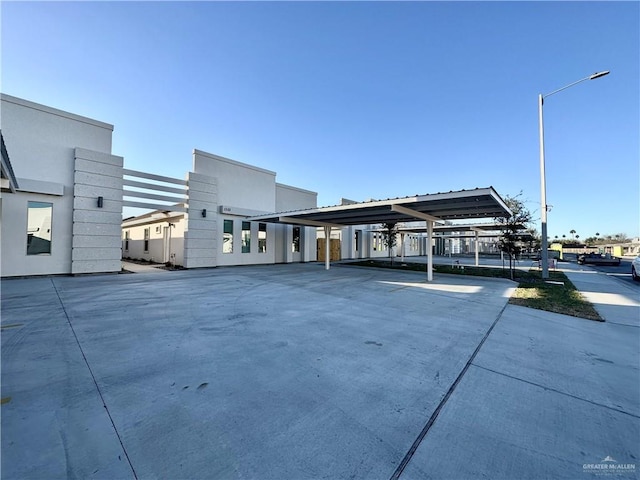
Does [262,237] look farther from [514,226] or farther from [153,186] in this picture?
[514,226]

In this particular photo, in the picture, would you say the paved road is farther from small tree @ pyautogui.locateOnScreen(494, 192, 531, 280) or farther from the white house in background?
the white house in background

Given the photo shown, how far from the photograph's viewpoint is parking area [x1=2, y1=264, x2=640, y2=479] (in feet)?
6.03

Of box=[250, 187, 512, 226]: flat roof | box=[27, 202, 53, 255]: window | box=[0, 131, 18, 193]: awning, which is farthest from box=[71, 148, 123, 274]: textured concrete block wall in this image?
A: box=[250, 187, 512, 226]: flat roof

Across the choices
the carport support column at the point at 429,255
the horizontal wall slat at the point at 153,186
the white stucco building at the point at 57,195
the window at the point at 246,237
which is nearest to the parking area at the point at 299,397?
the carport support column at the point at 429,255

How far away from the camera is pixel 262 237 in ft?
62.3

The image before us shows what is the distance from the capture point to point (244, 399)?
2.58 m

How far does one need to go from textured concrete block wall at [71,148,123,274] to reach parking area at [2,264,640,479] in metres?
7.50

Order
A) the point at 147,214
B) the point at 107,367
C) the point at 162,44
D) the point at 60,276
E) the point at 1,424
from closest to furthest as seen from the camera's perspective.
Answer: the point at 1,424 → the point at 107,367 → the point at 162,44 → the point at 60,276 → the point at 147,214

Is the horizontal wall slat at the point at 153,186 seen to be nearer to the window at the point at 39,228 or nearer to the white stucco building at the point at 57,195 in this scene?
the white stucco building at the point at 57,195

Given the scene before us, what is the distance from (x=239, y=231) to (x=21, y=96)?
11.1m

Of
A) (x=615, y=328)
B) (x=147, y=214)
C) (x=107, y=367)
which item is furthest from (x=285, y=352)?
(x=147, y=214)

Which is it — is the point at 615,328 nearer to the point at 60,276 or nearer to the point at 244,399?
the point at 244,399

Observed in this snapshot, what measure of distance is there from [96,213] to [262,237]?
9.36 meters

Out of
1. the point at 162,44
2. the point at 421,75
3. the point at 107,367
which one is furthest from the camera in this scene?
the point at 421,75
